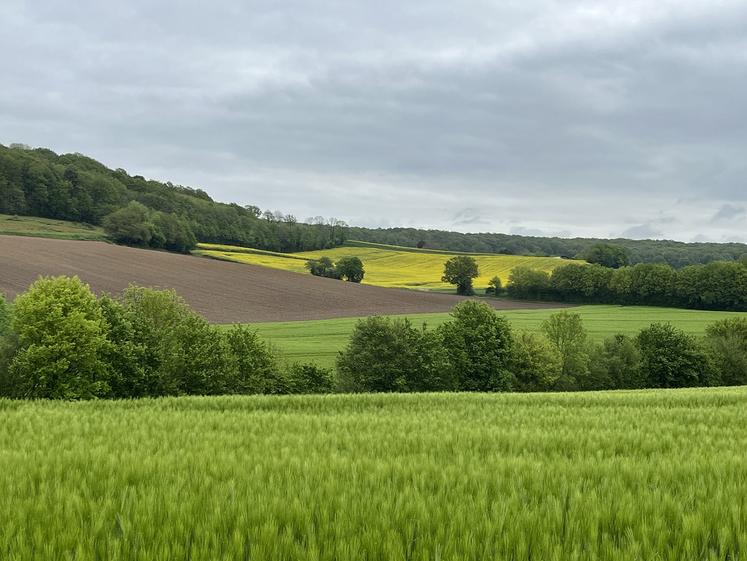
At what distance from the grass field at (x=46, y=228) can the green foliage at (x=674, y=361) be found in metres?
103

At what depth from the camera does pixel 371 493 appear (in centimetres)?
595

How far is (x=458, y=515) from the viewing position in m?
5.02

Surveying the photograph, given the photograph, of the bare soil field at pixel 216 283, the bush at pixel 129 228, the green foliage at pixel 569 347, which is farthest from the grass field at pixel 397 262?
the green foliage at pixel 569 347

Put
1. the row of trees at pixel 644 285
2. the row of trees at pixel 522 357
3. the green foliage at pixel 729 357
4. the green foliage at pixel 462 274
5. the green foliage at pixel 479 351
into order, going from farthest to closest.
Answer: the green foliage at pixel 462 274 < the row of trees at pixel 644 285 < the green foliage at pixel 729 357 < the green foliage at pixel 479 351 < the row of trees at pixel 522 357

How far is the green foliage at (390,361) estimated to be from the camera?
167 ft

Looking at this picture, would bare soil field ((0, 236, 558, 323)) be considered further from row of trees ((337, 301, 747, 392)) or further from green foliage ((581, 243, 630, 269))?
green foliage ((581, 243, 630, 269))

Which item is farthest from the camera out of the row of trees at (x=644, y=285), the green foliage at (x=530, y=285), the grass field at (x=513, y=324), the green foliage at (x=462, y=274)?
the green foliage at (x=462, y=274)

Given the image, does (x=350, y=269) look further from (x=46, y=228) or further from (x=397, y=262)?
(x=46, y=228)

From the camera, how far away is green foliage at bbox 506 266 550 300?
120m

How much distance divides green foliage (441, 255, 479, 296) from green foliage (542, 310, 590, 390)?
176ft

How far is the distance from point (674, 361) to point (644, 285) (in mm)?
53857

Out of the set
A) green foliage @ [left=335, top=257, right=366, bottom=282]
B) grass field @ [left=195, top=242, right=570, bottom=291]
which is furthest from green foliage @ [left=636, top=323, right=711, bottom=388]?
green foliage @ [left=335, top=257, right=366, bottom=282]

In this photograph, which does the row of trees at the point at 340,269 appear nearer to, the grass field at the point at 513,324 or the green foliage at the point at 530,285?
the green foliage at the point at 530,285

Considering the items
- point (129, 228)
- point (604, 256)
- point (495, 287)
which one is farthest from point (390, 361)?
point (604, 256)
